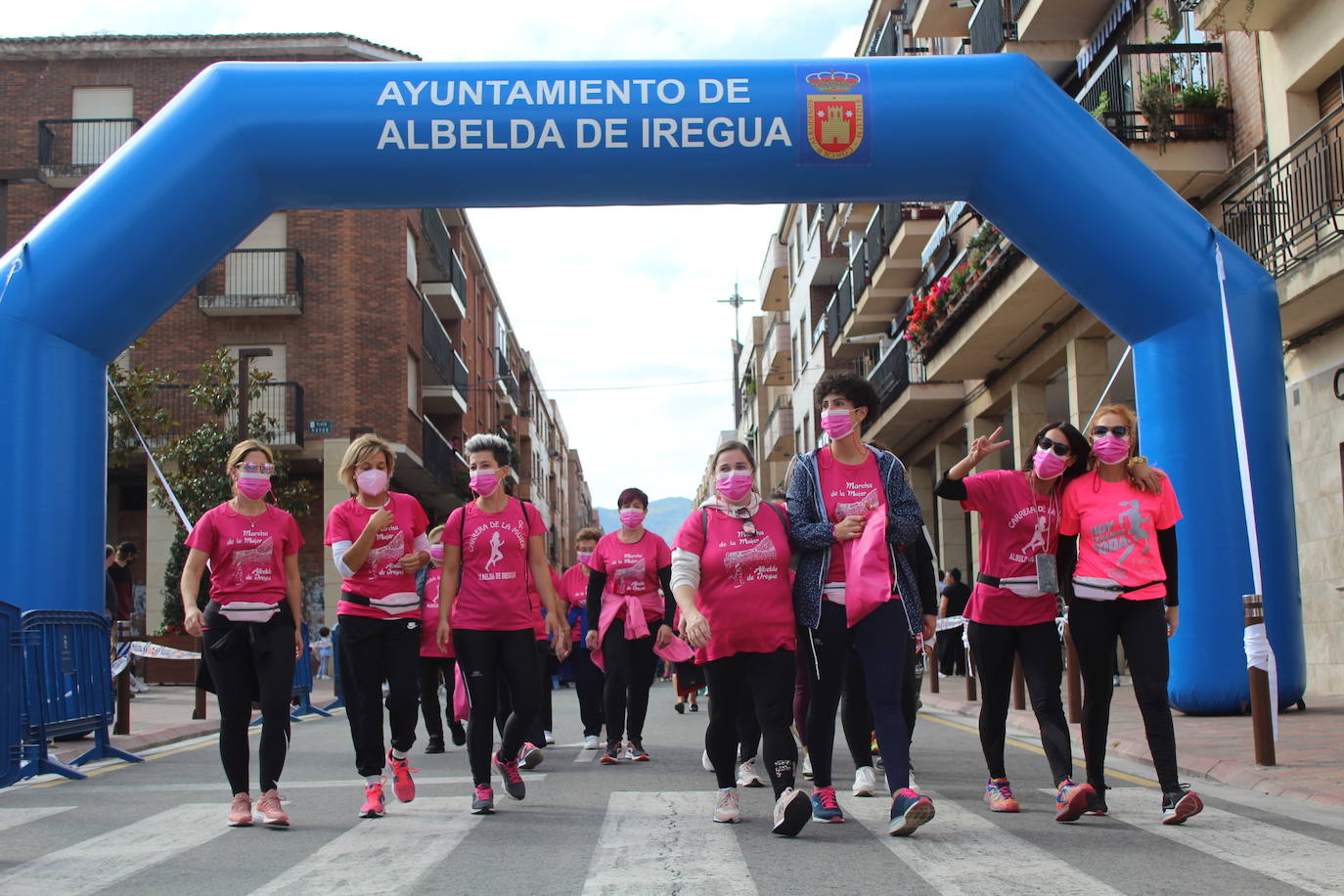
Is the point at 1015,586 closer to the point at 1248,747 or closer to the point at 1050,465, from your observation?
the point at 1050,465

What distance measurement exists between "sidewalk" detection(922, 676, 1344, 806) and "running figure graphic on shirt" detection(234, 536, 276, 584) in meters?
5.18

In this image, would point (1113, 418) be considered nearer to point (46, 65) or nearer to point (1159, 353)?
point (1159, 353)

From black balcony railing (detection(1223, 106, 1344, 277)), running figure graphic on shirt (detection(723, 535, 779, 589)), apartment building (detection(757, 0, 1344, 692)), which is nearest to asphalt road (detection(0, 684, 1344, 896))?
running figure graphic on shirt (detection(723, 535, 779, 589))

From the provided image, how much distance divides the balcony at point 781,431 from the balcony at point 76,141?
24.3 metres

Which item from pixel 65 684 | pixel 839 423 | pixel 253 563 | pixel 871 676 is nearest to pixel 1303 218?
pixel 839 423

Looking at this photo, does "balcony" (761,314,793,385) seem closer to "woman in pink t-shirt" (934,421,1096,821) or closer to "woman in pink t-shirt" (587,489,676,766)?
"woman in pink t-shirt" (587,489,676,766)

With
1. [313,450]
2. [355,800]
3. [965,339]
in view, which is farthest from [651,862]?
[313,450]

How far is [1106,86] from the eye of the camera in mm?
18453

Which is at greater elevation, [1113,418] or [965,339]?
[965,339]

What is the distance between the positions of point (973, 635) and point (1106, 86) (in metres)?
13.5

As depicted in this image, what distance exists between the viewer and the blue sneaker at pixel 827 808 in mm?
6258

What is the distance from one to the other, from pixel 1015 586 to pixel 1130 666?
615mm

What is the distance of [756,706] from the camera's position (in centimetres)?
623

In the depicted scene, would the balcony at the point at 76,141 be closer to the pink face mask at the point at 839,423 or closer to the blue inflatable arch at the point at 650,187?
the blue inflatable arch at the point at 650,187
